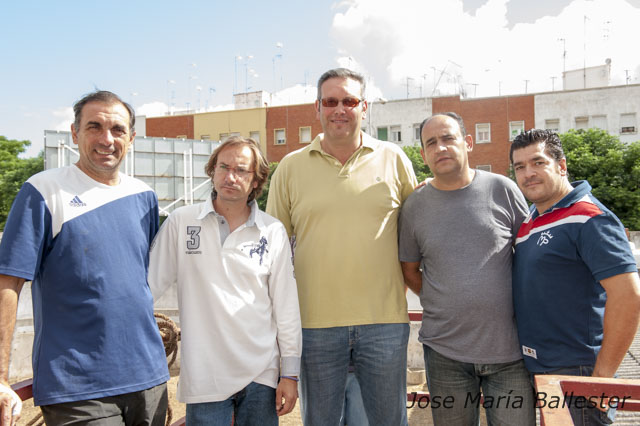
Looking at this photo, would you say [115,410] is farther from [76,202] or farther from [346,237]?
[346,237]

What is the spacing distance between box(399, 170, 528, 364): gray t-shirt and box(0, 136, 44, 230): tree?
49.0 meters

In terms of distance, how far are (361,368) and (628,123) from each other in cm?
4081

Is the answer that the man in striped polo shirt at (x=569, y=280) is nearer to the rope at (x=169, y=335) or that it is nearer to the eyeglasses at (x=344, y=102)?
the eyeglasses at (x=344, y=102)

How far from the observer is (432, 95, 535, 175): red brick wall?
38906 millimetres

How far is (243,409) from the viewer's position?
2.87 m

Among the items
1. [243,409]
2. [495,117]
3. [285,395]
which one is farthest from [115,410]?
[495,117]

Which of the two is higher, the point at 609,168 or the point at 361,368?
the point at 609,168

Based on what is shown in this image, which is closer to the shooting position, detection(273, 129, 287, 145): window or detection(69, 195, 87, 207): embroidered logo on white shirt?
detection(69, 195, 87, 207): embroidered logo on white shirt

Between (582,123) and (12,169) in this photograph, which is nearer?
(582,123)

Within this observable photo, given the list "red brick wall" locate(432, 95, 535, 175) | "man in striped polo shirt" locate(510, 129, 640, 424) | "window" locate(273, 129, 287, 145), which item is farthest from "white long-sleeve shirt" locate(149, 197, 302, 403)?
"window" locate(273, 129, 287, 145)

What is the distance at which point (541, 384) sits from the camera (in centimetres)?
214

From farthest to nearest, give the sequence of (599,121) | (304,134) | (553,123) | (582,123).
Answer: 1. (304,134)
2. (553,123)
3. (582,123)
4. (599,121)

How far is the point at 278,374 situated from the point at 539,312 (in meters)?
1.54

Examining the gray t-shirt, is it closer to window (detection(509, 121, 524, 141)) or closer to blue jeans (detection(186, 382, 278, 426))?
blue jeans (detection(186, 382, 278, 426))
